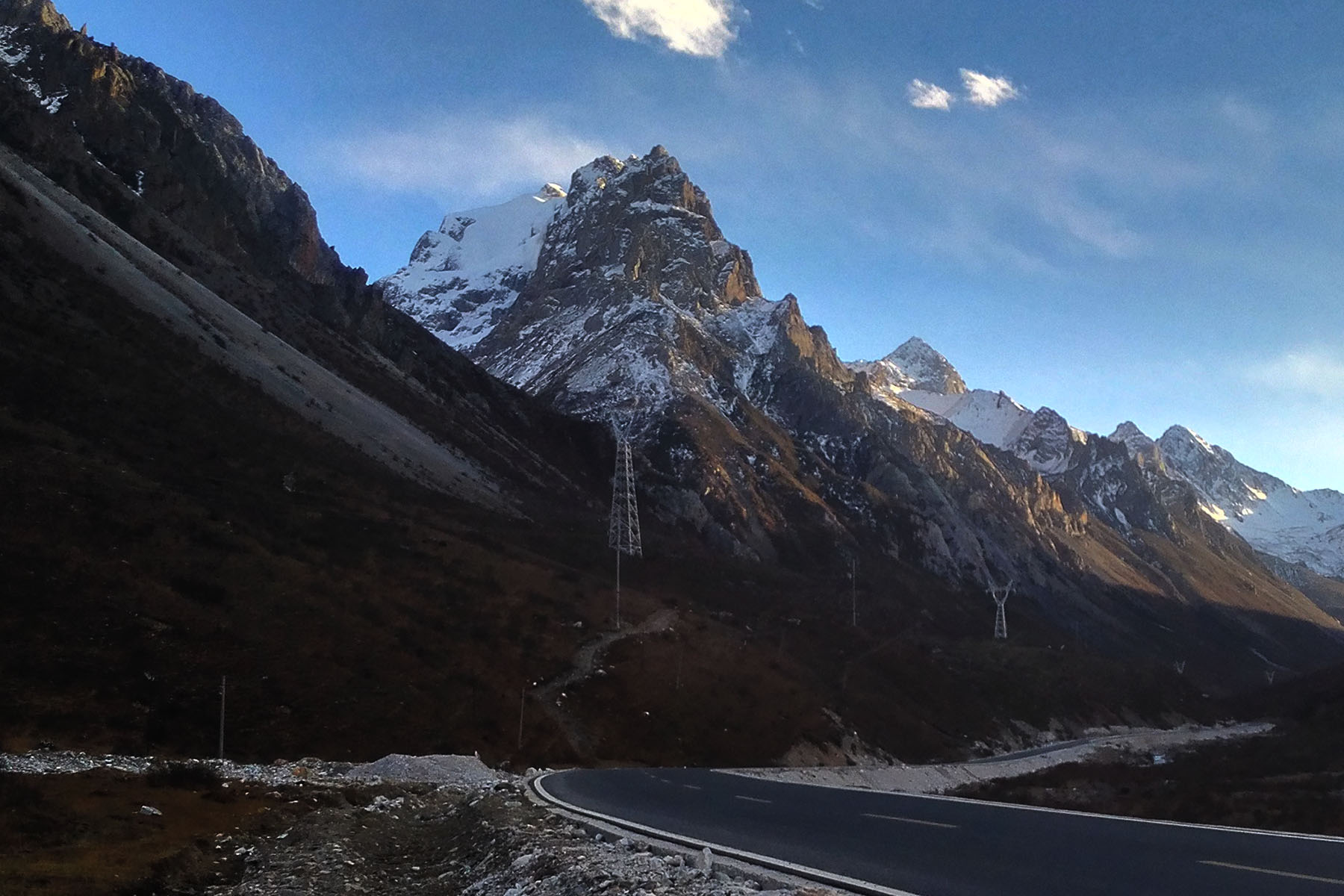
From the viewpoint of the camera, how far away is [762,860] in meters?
17.3

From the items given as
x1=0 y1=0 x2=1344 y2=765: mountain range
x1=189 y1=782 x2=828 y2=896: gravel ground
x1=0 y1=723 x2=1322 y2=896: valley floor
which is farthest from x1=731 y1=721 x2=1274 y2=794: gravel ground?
x1=189 y1=782 x2=828 y2=896: gravel ground

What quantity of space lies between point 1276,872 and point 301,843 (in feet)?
73.9

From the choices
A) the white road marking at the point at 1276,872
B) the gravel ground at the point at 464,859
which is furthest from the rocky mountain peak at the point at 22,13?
the white road marking at the point at 1276,872

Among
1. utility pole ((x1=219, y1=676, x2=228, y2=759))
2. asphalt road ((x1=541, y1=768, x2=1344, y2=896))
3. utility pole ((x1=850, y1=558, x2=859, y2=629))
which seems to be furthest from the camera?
utility pole ((x1=850, y1=558, x2=859, y2=629))

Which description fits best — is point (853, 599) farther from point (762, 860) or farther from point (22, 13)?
point (22, 13)

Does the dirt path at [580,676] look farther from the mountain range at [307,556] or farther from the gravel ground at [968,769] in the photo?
the gravel ground at [968,769]

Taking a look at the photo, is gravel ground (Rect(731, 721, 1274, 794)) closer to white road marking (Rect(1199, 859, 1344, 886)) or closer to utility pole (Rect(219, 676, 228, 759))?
white road marking (Rect(1199, 859, 1344, 886))

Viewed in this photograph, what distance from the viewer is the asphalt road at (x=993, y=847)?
14625 millimetres

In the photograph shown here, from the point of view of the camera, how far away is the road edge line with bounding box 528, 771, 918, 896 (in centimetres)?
1459

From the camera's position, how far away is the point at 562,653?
79.3 meters

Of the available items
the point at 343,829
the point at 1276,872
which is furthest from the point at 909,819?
the point at 343,829

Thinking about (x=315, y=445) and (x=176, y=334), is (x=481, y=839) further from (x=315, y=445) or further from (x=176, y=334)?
(x=176, y=334)

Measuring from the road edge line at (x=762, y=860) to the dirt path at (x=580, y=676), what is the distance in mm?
41232

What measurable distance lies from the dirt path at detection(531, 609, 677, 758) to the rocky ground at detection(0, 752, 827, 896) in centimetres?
3088
